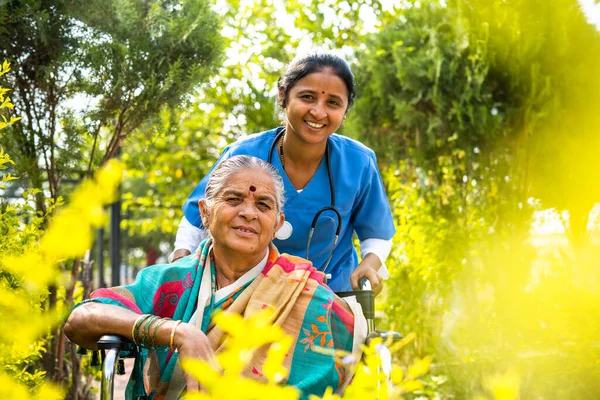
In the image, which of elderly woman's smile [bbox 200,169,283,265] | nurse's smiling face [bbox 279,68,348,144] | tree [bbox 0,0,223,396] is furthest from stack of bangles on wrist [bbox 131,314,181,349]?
tree [bbox 0,0,223,396]

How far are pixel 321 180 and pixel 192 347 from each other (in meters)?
1.03

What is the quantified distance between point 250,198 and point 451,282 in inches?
116

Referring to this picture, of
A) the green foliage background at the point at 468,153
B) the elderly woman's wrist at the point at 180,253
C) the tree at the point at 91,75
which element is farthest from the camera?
the green foliage background at the point at 468,153

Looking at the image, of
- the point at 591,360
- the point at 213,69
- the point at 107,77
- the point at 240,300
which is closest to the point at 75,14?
the point at 107,77

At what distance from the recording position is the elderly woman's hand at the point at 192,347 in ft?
5.58

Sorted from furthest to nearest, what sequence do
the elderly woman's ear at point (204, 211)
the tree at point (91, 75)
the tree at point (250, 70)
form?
the tree at point (250, 70), the tree at point (91, 75), the elderly woman's ear at point (204, 211)

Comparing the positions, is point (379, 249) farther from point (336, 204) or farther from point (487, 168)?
point (487, 168)

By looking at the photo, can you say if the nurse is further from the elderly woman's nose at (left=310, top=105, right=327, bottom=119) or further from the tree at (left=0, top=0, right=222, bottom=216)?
the tree at (left=0, top=0, right=222, bottom=216)

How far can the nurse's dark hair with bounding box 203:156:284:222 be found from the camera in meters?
2.16

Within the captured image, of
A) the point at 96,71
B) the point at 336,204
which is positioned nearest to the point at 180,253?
the point at 336,204

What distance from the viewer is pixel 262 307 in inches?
80.0

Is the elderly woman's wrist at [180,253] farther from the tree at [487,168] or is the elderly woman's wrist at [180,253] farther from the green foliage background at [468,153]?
the tree at [487,168]

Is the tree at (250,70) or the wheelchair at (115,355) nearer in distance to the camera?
the wheelchair at (115,355)

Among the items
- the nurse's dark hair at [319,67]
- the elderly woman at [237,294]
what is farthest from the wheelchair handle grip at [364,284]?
the nurse's dark hair at [319,67]
